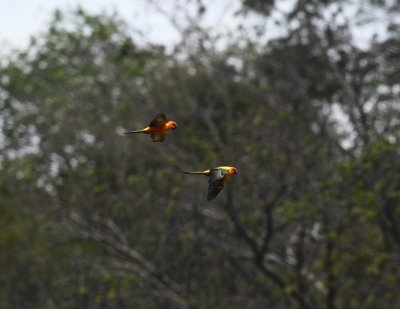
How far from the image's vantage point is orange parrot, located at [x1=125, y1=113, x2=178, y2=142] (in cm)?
468

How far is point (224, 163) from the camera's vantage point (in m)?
17.1

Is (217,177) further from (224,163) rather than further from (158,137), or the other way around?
(224,163)

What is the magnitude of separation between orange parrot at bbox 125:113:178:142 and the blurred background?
36.6ft

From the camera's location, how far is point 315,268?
18.8 m

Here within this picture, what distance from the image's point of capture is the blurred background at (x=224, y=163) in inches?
701

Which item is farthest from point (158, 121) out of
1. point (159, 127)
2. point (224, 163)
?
point (224, 163)

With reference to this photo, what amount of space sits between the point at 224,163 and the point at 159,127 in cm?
1239

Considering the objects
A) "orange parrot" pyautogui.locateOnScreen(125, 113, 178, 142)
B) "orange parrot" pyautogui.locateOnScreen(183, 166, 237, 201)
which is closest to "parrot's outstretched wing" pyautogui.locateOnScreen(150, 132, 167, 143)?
"orange parrot" pyautogui.locateOnScreen(125, 113, 178, 142)

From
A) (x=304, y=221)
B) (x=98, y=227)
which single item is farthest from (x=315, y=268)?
(x=98, y=227)

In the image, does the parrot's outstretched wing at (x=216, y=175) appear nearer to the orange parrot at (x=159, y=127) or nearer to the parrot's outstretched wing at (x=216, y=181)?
the parrot's outstretched wing at (x=216, y=181)

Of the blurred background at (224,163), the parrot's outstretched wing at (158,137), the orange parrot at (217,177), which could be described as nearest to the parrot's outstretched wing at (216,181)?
the orange parrot at (217,177)

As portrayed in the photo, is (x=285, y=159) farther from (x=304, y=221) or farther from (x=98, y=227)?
(x=98, y=227)

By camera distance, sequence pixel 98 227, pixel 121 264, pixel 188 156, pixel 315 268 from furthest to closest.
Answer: pixel 98 227 < pixel 121 264 < pixel 188 156 < pixel 315 268

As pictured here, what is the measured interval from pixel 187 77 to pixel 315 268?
Result: 613 centimetres
